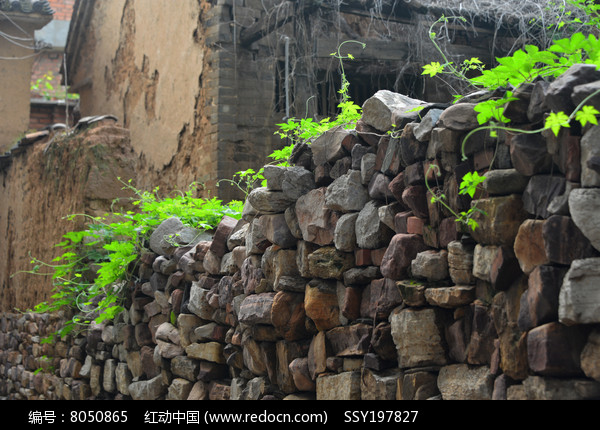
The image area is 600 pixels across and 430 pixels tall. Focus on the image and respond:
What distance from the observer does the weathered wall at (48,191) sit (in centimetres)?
682

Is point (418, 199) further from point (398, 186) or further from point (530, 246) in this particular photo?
point (530, 246)

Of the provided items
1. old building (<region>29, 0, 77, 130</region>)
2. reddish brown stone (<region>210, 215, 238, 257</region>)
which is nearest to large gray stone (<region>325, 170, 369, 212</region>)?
reddish brown stone (<region>210, 215, 238, 257</region>)

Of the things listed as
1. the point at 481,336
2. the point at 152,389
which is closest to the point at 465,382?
the point at 481,336

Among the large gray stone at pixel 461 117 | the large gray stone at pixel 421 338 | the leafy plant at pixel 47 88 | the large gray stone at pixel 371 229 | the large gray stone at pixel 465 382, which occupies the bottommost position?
the large gray stone at pixel 465 382

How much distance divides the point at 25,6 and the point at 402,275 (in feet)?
33.6

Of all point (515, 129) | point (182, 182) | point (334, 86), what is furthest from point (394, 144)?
point (182, 182)

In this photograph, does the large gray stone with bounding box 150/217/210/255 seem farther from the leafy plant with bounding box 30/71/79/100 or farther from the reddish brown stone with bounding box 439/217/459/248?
the leafy plant with bounding box 30/71/79/100

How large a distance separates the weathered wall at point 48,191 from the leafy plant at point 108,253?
18 cm

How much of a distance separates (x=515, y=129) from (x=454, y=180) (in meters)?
0.40

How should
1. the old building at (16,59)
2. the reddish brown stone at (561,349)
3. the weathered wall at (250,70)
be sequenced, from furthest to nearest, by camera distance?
the old building at (16,59), the weathered wall at (250,70), the reddish brown stone at (561,349)

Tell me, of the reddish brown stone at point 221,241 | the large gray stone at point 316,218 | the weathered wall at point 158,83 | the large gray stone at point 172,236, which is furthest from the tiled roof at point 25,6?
the large gray stone at point 316,218

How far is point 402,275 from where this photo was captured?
9.43 feet

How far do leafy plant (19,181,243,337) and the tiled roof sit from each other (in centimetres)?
561

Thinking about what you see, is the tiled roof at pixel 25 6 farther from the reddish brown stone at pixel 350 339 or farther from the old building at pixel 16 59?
the reddish brown stone at pixel 350 339
